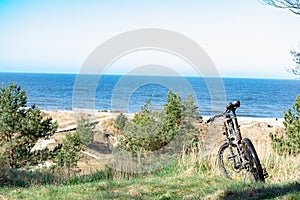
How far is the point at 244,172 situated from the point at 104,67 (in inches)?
245

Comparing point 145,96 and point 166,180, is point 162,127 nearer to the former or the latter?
point 166,180

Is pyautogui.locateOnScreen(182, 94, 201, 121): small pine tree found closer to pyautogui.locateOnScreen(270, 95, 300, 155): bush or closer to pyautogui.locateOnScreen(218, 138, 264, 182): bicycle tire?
pyautogui.locateOnScreen(270, 95, 300, 155): bush

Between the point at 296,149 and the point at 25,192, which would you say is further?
the point at 296,149

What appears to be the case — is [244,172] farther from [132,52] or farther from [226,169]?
[132,52]

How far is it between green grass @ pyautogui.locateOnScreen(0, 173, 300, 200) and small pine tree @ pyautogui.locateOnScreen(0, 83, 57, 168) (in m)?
8.17

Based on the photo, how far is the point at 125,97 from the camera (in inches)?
904

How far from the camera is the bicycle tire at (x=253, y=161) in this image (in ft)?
17.8

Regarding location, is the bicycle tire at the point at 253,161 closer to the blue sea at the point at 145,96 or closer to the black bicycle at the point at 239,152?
the black bicycle at the point at 239,152

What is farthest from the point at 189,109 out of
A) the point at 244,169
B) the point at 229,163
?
the point at 244,169

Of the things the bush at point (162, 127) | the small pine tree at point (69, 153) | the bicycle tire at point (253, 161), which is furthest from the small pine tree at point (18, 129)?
the bicycle tire at point (253, 161)

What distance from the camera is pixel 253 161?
18.0 feet

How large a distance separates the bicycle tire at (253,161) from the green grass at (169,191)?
0.40 m

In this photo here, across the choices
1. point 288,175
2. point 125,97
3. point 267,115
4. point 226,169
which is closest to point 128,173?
point 226,169

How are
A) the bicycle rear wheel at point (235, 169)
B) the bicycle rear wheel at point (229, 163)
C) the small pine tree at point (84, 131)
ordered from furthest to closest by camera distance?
the small pine tree at point (84, 131) < the bicycle rear wheel at point (229, 163) < the bicycle rear wheel at point (235, 169)
